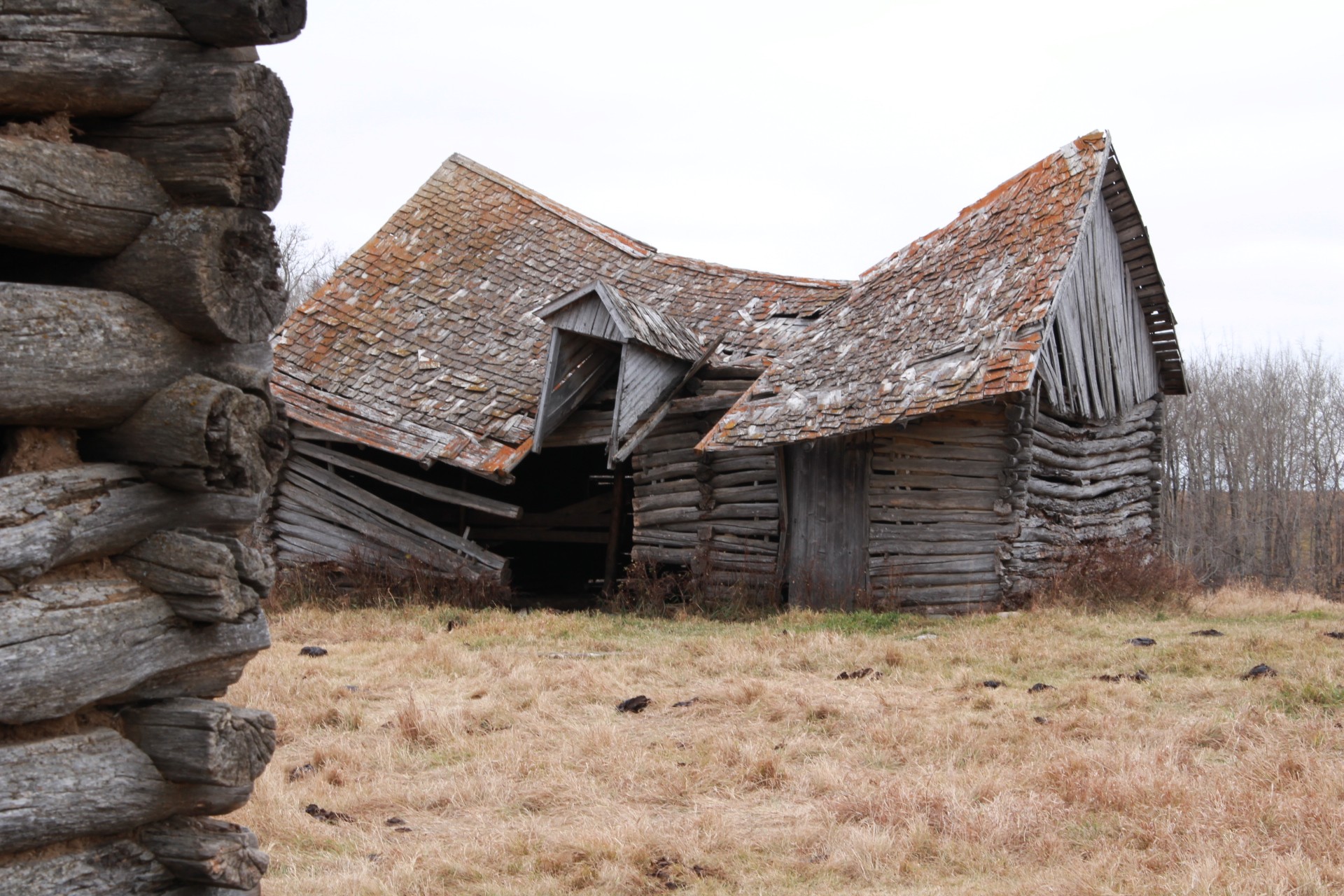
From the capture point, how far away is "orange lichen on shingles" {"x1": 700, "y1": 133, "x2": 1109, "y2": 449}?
38.5 feet

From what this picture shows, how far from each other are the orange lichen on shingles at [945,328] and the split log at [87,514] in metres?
8.66

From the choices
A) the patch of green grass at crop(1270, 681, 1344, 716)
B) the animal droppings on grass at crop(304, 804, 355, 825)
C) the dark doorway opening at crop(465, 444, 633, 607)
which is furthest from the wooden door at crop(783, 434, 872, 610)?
the animal droppings on grass at crop(304, 804, 355, 825)

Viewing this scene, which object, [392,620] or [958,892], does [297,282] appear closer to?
[392,620]

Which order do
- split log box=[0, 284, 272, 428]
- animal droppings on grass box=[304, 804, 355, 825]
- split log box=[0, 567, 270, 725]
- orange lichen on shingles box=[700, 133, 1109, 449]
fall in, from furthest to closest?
orange lichen on shingles box=[700, 133, 1109, 449]
animal droppings on grass box=[304, 804, 355, 825]
split log box=[0, 284, 272, 428]
split log box=[0, 567, 270, 725]

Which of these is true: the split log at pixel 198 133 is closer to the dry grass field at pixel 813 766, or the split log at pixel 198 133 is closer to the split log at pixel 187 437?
the split log at pixel 187 437

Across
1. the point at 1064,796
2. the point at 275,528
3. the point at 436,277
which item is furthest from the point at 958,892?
the point at 436,277

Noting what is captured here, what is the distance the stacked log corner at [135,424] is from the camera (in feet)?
10.8

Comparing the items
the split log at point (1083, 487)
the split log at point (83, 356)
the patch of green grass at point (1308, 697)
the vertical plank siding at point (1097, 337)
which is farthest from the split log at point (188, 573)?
the split log at point (1083, 487)

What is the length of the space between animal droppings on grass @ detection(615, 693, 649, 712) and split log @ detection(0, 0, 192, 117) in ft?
17.1

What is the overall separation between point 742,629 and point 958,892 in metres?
7.22

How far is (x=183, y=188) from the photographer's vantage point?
367cm

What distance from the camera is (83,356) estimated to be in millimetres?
3424

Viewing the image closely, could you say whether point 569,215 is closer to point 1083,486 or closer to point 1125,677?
point 1083,486

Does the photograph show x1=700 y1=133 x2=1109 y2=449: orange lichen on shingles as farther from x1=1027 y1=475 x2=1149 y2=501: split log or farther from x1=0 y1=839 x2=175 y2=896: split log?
x1=0 y1=839 x2=175 y2=896: split log
